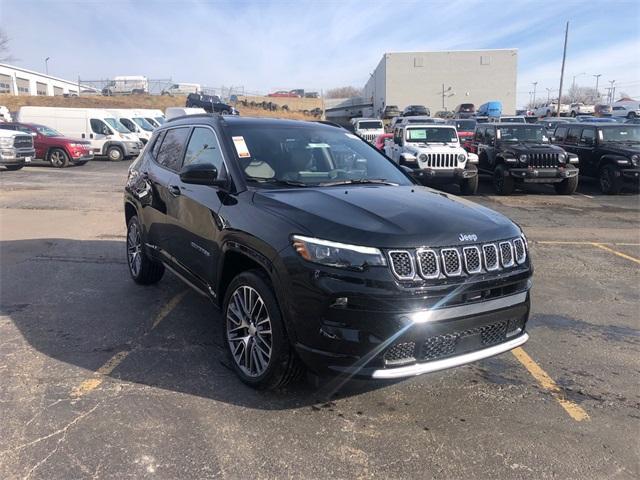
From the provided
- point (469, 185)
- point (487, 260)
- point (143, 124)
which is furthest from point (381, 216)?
Answer: point (143, 124)

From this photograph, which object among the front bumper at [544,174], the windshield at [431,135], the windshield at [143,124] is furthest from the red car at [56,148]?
the front bumper at [544,174]

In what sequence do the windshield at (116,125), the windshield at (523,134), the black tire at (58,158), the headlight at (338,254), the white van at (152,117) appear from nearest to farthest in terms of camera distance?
the headlight at (338,254) → the windshield at (523,134) → the black tire at (58,158) → the windshield at (116,125) → the white van at (152,117)

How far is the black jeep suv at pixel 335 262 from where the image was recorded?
295 cm

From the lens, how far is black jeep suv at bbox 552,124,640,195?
13727 mm

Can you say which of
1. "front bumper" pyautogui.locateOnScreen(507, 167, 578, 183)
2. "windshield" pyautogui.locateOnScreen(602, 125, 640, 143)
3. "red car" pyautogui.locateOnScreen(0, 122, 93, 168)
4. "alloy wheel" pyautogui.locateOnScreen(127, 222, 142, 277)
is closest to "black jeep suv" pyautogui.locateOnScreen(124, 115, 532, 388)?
"alloy wheel" pyautogui.locateOnScreen(127, 222, 142, 277)

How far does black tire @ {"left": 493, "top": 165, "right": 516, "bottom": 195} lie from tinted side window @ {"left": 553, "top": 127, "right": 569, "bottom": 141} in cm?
349

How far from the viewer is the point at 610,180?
1418cm

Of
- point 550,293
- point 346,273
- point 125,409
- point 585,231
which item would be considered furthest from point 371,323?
point 585,231

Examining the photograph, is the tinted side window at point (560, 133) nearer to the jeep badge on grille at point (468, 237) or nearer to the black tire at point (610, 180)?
the black tire at point (610, 180)

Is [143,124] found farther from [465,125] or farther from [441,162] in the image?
[441,162]

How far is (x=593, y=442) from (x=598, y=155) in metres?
13.7

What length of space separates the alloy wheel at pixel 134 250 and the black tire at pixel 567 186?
1174 centimetres

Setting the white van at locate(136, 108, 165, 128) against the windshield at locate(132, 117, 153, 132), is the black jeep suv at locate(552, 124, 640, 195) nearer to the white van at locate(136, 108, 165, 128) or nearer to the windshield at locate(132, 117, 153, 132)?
the windshield at locate(132, 117, 153, 132)

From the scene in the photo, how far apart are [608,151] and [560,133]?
7.90 feet
